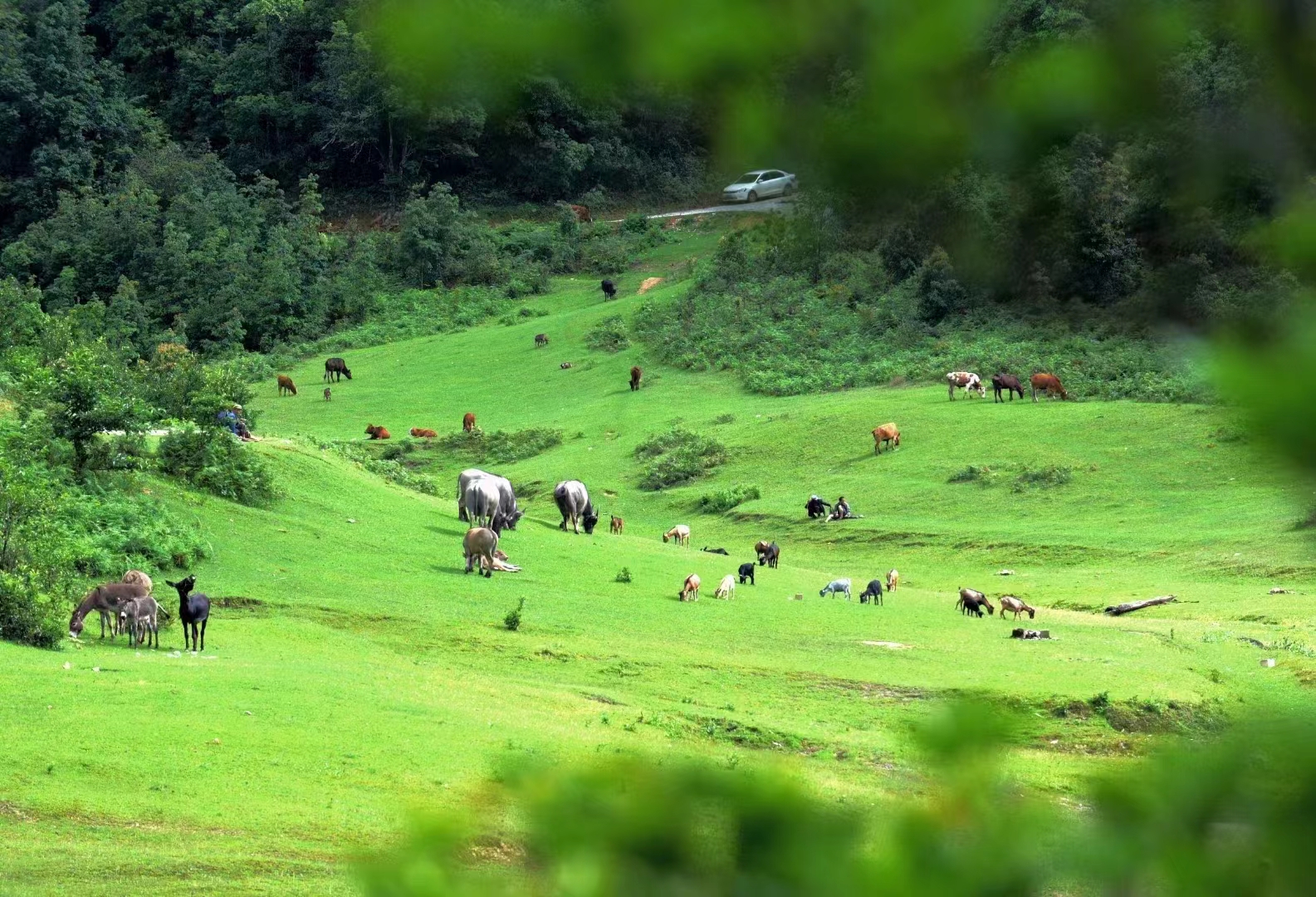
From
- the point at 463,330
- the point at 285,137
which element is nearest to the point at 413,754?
the point at 463,330

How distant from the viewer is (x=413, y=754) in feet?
49.1

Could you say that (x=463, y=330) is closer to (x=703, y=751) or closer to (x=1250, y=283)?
(x=703, y=751)

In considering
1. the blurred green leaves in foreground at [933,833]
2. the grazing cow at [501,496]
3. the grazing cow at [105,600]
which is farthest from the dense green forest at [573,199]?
the grazing cow at [501,496]

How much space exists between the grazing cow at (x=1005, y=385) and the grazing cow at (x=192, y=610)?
2858 centimetres

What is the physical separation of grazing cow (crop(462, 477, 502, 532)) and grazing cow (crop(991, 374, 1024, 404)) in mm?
18650

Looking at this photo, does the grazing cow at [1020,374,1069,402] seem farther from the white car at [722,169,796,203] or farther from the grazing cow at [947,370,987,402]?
the white car at [722,169,796,203]

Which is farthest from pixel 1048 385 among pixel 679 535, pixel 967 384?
pixel 679 535

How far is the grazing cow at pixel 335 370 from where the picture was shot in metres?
54.4

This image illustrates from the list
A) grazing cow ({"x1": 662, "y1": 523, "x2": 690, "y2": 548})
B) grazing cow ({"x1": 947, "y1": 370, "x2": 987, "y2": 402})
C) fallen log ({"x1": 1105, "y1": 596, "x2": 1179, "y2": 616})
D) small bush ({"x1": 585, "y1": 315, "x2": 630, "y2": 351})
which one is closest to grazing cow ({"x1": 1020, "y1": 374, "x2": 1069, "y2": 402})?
grazing cow ({"x1": 947, "y1": 370, "x2": 987, "y2": 402})

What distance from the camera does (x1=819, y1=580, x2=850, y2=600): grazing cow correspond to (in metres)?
27.7

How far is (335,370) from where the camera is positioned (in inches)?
2149

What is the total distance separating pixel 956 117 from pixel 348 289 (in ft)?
205

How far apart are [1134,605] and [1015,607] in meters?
2.73

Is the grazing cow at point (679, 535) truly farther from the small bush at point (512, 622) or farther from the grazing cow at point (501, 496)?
the small bush at point (512, 622)
